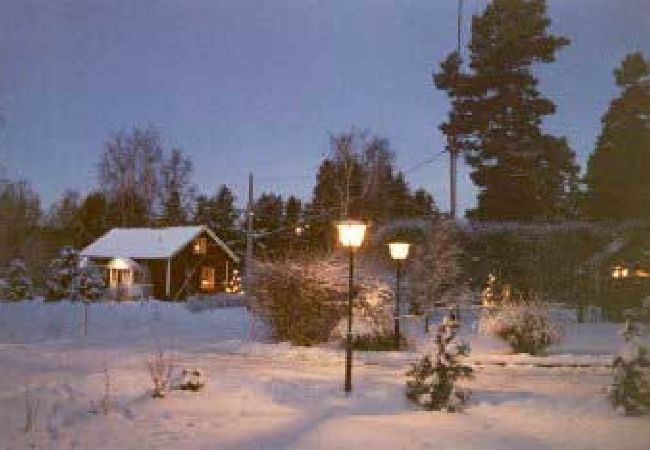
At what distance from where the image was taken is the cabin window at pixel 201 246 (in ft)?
199

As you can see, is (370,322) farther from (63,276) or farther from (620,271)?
(63,276)

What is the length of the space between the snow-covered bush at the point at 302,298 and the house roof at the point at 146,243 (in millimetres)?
32580

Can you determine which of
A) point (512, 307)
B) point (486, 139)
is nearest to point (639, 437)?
point (512, 307)

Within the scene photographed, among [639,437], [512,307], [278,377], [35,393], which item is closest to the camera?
[639,437]

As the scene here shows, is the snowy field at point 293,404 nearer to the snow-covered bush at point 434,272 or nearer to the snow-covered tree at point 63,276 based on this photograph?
the snow-covered bush at point 434,272

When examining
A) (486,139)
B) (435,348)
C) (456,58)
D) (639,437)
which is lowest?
(639,437)

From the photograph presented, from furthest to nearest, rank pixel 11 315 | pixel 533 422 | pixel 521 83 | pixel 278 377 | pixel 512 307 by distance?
1. pixel 521 83
2. pixel 11 315
3. pixel 512 307
4. pixel 278 377
5. pixel 533 422

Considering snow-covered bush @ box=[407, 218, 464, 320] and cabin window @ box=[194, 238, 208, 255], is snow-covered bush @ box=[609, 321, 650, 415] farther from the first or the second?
cabin window @ box=[194, 238, 208, 255]

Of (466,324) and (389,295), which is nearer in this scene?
(389,295)

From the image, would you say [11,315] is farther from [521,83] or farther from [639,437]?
[639,437]

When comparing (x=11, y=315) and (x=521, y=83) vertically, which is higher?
(x=521, y=83)

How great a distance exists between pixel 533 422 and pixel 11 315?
31.2 metres

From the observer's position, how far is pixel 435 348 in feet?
49.3

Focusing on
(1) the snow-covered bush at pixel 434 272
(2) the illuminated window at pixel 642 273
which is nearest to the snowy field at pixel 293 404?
(1) the snow-covered bush at pixel 434 272
